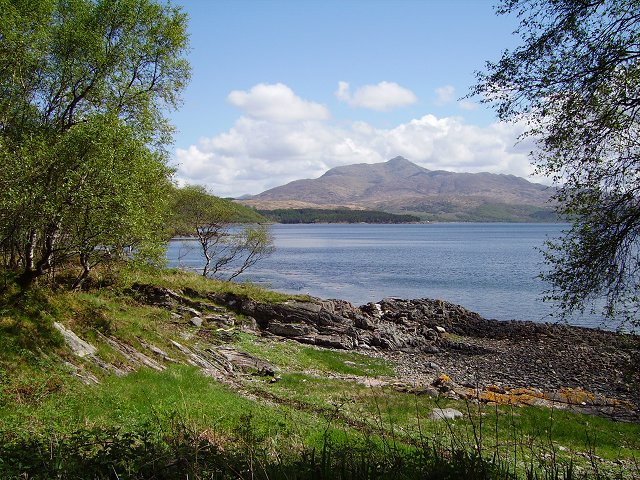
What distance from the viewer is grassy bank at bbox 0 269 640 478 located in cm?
691

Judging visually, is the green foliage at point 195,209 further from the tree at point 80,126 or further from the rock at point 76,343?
the rock at point 76,343

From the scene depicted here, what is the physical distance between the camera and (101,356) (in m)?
17.2

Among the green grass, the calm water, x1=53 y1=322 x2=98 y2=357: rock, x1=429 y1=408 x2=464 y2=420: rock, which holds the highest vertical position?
x1=53 y1=322 x2=98 y2=357: rock

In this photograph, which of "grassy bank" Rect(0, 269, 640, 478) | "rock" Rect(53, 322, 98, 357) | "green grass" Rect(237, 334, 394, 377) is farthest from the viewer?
"green grass" Rect(237, 334, 394, 377)

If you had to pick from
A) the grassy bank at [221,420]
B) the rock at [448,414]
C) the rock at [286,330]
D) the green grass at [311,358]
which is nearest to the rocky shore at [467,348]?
the rock at [286,330]

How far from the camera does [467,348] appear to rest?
3853 cm

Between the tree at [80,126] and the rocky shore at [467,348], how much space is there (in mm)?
14424

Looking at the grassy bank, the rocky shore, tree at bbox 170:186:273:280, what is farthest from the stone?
tree at bbox 170:186:273:280

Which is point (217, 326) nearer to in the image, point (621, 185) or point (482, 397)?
point (482, 397)

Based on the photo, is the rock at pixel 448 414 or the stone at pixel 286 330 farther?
the stone at pixel 286 330

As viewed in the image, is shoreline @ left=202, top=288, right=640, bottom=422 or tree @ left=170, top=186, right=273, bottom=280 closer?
shoreline @ left=202, top=288, right=640, bottom=422

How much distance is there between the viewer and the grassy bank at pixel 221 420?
272 inches

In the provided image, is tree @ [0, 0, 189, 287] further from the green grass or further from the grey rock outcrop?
the grey rock outcrop

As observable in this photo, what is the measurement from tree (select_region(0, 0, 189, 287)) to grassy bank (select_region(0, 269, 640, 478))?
2.70 meters
